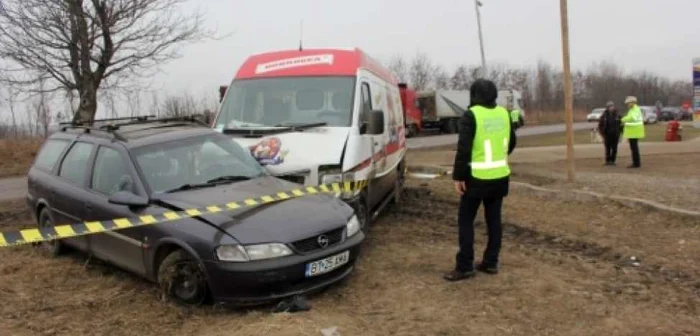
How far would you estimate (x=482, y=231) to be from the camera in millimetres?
8086

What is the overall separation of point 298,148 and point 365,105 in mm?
1342

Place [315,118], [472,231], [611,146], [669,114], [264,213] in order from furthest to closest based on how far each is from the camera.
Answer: [669,114], [611,146], [315,118], [472,231], [264,213]

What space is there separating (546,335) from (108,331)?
3.31 meters

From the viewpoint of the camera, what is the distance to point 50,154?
761cm

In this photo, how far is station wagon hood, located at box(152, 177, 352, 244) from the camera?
202 inches

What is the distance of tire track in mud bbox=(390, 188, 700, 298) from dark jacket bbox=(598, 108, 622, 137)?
651cm

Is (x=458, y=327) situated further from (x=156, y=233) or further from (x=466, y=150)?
(x=156, y=233)

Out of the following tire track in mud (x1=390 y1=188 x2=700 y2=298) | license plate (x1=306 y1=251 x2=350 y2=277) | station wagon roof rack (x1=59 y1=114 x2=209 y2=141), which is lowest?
tire track in mud (x1=390 y1=188 x2=700 y2=298)

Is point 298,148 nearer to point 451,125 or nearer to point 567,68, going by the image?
point 567,68

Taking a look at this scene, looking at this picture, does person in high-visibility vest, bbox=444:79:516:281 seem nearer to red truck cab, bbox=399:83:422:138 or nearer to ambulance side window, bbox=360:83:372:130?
ambulance side window, bbox=360:83:372:130

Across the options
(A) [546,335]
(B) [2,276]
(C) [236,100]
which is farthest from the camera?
(C) [236,100]

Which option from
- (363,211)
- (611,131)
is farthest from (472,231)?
(611,131)

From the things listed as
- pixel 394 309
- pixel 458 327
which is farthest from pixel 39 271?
pixel 458 327

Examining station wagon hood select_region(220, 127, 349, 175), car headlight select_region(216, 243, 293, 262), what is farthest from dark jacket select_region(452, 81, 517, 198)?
car headlight select_region(216, 243, 293, 262)
